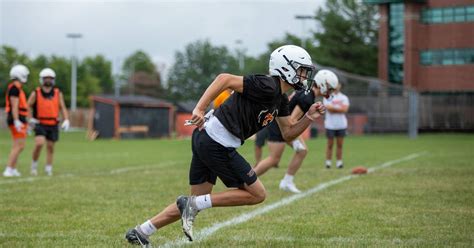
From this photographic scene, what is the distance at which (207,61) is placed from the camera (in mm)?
91312

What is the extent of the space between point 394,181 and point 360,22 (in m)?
64.2

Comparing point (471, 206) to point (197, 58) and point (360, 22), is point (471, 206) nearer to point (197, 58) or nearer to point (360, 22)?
point (360, 22)

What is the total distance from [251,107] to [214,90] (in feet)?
1.29

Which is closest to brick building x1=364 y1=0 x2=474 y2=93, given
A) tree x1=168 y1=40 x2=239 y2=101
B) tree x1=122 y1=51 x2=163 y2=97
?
tree x1=168 y1=40 x2=239 y2=101

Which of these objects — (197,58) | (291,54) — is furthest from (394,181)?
(197,58)

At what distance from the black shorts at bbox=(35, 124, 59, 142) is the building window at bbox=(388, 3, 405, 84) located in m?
44.2

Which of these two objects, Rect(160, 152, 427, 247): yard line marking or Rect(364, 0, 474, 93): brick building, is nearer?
Rect(160, 152, 427, 247): yard line marking

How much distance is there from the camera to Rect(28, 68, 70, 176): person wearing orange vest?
14422 millimetres

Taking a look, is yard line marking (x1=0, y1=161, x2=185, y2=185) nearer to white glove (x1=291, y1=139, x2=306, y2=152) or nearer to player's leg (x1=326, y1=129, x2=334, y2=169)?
player's leg (x1=326, y1=129, x2=334, y2=169)

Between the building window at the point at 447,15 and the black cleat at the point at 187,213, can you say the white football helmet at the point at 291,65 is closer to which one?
the black cleat at the point at 187,213

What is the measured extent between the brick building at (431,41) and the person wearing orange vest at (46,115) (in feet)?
138

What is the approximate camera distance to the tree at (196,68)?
294 feet

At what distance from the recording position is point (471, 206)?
898 centimetres

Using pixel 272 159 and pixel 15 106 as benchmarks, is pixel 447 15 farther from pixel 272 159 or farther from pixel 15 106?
pixel 272 159
